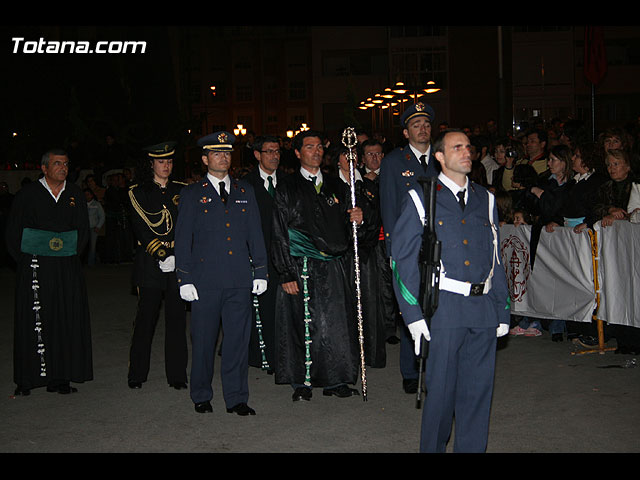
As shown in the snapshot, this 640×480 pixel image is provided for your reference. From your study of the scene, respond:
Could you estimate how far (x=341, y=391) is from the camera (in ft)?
24.9

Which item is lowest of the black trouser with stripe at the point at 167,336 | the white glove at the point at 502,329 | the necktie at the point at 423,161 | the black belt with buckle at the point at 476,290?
the black trouser with stripe at the point at 167,336

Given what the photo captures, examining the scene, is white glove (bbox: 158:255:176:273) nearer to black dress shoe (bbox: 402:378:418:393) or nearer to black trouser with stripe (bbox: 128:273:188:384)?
black trouser with stripe (bbox: 128:273:188:384)

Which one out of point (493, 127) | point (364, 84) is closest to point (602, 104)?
point (364, 84)

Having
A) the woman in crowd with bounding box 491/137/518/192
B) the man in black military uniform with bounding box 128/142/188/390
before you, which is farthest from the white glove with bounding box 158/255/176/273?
the woman in crowd with bounding box 491/137/518/192

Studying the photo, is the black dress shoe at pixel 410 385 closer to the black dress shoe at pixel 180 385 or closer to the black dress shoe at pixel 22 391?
the black dress shoe at pixel 180 385

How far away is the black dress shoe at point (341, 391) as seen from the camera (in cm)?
759

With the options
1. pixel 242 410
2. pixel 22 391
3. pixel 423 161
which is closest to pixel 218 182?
pixel 423 161

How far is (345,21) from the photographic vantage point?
46.5 feet

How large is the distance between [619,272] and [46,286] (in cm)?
622

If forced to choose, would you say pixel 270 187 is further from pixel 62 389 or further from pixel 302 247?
pixel 62 389

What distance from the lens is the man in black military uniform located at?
8117 millimetres

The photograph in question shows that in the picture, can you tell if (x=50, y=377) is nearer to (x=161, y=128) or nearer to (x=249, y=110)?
(x=161, y=128)

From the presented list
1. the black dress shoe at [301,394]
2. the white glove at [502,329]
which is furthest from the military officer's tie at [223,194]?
the white glove at [502,329]

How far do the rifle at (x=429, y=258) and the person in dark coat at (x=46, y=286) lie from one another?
4.49 metres
